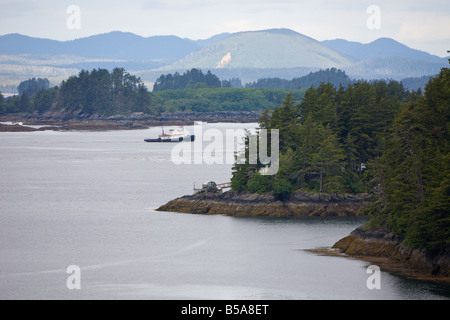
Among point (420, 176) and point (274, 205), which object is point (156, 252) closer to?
point (274, 205)

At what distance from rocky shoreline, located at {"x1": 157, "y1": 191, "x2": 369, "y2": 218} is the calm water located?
2429mm

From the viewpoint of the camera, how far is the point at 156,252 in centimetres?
6494

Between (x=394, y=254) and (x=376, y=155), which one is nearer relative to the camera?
(x=394, y=254)

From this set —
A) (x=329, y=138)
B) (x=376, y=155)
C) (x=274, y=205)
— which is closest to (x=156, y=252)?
(x=274, y=205)

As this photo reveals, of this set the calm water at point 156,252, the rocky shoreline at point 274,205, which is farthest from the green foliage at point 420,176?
the rocky shoreline at point 274,205

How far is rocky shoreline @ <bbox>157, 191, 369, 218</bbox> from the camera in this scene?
82000mm

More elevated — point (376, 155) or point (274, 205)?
point (376, 155)

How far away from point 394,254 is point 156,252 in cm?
1961

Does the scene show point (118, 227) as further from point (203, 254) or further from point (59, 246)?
point (203, 254)

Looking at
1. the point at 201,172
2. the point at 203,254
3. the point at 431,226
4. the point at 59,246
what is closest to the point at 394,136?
the point at 431,226

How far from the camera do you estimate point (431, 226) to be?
172 feet

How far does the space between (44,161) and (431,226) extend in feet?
370

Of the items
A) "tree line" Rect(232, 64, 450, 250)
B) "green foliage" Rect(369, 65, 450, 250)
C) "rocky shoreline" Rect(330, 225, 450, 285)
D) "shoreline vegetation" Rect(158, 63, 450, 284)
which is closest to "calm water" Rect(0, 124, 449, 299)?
"rocky shoreline" Rect(330, 225, 450, 285)

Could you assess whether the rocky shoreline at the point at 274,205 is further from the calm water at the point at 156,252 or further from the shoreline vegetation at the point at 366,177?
the calm water at the point at 156,252
